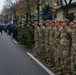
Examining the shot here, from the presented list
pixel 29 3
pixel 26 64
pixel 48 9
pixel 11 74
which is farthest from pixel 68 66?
pixel 48 9

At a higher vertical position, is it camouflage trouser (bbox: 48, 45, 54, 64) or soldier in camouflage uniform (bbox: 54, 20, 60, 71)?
soldier in camouflage uniform (bbox: 54, 20, 60, 71)

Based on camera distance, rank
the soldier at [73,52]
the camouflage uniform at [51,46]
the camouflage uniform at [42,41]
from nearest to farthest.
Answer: the soldier at [73,52], the camouflage uniform at [51,46], the camouflage uniform at [42,41]

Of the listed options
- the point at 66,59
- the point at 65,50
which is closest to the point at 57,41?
the point at 65,50

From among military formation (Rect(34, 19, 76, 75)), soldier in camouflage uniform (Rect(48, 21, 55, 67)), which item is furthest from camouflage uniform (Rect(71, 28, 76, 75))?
soldier in camouflage uniform (Rect(48, 21, 55, 67))

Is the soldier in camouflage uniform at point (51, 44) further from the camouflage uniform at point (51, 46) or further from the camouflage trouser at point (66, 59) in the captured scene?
the camouflage trouser at point (66, 59)

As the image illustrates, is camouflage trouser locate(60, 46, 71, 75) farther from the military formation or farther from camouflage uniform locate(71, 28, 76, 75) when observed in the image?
camouflage uniform locate(71, 28, 76, 75)

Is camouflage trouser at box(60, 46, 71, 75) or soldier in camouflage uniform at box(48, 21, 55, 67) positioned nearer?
camouflage trouser at box(60, 46, 71, 75)

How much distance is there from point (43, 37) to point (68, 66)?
431cm

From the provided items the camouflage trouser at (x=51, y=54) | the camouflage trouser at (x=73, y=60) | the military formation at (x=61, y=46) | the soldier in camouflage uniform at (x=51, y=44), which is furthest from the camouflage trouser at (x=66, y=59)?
the camouflage trouser at (x=51, y=54)

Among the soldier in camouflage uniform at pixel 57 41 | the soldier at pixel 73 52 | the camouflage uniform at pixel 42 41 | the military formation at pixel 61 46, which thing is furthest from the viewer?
the camouflage uniform at pixel 42 41

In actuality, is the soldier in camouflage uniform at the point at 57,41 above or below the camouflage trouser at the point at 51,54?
above

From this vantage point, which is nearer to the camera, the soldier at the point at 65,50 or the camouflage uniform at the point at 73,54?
the camouflage uniform at the point at 73,54

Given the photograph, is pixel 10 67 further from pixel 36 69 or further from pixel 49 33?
pixel 49 33

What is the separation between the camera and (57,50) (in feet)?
34.2
